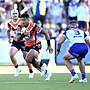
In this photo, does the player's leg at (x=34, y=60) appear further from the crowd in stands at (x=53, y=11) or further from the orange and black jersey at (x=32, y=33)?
the crowd in stands at (x=53, y=11)

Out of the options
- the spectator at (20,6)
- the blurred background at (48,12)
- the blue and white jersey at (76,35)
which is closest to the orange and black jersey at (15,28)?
the blue and white jersey at (76,35)

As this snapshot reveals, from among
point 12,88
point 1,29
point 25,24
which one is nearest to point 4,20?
point 1,29

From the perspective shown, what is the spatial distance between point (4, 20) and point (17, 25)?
7.32 meters

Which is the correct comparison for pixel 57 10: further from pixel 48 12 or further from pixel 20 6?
pixel 20 6

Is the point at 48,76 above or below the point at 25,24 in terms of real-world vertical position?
below

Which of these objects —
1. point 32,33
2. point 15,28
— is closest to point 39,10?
point 15,28

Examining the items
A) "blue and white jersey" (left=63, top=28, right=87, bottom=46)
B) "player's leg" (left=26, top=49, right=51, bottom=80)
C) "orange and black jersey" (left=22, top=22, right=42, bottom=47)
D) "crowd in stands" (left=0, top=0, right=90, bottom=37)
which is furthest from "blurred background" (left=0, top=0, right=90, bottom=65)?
"blue and white jersey" (left=63, top=28, right=87, bottom=46)

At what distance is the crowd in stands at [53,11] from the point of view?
23348 millimetres

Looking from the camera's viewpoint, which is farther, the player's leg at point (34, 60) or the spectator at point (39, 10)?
the spectator at point (39, 10)

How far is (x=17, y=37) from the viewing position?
54.8 ft

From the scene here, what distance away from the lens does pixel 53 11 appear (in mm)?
23922

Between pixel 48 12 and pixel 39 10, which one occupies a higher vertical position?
pixel 39 10

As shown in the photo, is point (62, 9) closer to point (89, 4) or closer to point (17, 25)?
point (89, 4)

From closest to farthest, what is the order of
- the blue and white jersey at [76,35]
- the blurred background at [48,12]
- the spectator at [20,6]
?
the blue and white jersey at [76,35], the blurred background at [48,12], the spectator at [20,6]
